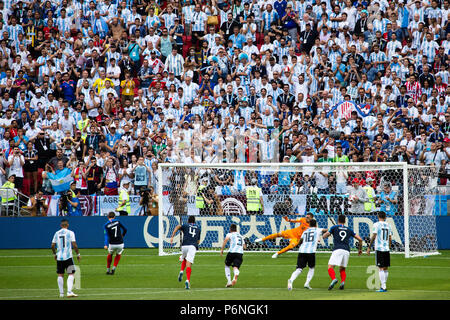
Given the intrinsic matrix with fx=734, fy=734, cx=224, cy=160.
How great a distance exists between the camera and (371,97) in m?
27.4

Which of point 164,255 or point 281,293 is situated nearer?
point 281,293

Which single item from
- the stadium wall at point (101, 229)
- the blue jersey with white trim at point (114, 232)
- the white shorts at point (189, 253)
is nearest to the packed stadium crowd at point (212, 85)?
the stadium wall at point (101, 229)

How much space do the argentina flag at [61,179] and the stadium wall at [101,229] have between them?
1134 mm

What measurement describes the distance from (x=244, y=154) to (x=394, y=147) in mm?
5245

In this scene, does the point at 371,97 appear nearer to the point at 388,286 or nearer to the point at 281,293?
the point at 388,286

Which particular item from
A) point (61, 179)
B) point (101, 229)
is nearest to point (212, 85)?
point (61, 179)

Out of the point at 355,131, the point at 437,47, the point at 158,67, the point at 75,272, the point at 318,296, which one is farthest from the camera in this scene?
the point at 158,67

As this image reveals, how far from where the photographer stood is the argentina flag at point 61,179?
86.9 feet

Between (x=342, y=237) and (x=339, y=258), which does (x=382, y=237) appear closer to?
(x=342, y=237)

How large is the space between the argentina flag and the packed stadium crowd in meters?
0.12

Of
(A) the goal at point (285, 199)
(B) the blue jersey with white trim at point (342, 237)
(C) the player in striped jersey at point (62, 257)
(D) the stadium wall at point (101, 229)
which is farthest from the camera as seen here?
(D) the stadium wall at point (101, 229)

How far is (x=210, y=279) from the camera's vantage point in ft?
61.7

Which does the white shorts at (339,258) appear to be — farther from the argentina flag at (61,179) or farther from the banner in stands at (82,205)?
the argentina flag at (61,179)

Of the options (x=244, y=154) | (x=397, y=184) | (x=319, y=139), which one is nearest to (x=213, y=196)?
(x=244, y=154)
